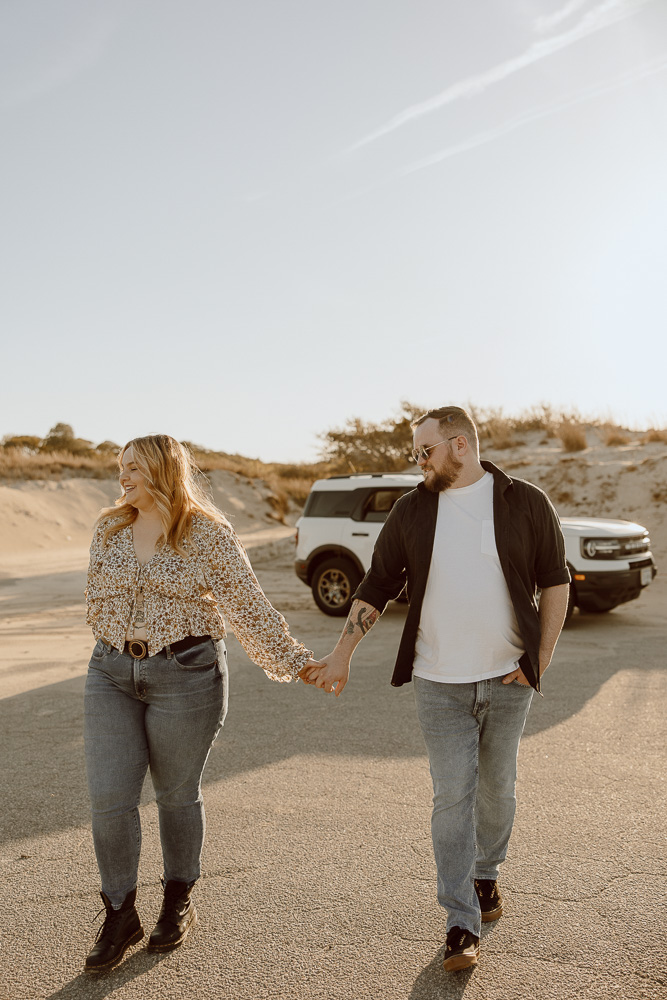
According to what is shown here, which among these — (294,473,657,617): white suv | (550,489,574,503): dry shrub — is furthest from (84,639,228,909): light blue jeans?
(550,489,574,503): dry shrub

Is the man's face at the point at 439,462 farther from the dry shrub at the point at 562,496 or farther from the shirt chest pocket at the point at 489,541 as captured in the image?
the dry shrub at the point at 562,496

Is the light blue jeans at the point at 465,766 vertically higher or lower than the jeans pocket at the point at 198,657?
lower

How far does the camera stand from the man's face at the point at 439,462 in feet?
10.3

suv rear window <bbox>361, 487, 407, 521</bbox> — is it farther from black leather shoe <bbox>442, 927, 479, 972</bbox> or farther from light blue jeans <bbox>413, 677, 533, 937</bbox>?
black leather shoe <bbox>442, 927, 479, 972</bbox>

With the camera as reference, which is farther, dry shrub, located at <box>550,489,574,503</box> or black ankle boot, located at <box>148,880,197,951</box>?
dry shrub, located at <box>550,489,574,503</box>

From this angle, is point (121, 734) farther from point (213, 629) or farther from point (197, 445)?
point (197, 445)

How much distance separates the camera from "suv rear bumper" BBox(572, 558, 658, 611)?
9773 millimetres

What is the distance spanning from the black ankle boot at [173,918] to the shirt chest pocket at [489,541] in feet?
5.88

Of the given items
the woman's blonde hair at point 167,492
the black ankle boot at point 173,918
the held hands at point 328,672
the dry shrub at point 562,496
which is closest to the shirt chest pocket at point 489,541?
the held hands at point 328,672

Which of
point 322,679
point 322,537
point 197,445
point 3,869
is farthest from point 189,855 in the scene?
point 197,445

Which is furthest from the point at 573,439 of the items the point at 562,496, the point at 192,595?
the point at 192,595

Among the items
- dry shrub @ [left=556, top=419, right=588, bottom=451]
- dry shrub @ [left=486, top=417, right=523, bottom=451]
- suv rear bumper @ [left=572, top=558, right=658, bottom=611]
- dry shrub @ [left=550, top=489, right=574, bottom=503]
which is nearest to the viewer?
suv rear bumper @ [left=572, top=558, right=658, bottom=611]

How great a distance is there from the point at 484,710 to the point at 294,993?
1.20 metres

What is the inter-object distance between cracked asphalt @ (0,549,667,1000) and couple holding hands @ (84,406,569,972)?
18 cm
